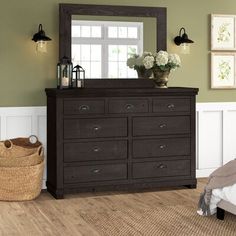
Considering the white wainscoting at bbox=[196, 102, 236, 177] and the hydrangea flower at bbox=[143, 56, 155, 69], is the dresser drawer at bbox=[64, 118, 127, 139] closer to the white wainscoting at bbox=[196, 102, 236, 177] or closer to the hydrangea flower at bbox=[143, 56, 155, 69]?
the hydrangea flower at bbox=[143, 56, 155, 69]

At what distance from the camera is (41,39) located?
5730 mm

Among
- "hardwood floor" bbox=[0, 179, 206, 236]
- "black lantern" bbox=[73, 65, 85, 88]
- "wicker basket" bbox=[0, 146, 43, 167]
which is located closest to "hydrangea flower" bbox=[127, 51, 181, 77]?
"black lantern" bbox=[73, 65, 85, 88]

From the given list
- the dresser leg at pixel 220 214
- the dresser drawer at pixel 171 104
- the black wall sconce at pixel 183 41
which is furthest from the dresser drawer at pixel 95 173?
the black wall sconce at pixel 183 41

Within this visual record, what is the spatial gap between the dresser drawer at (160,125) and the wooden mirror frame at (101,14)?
835mm

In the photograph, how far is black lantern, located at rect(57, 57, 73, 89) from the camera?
19.1ft

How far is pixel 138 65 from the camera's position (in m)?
6.15

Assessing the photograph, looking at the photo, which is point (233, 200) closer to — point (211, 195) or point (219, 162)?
point (211, 195)

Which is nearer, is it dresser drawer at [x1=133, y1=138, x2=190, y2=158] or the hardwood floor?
the hardwood floor

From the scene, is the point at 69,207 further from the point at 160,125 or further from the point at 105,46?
the point at 105,46

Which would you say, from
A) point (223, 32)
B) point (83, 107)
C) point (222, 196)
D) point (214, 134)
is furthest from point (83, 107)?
point (223, 32)

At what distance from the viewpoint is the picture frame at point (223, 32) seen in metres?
6.56

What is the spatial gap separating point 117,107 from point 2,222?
5.34ft

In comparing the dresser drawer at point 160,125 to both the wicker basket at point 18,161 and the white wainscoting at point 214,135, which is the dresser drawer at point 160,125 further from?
the wicker basket at point 18,161

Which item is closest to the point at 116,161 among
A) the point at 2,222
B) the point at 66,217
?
the point at 66,217
